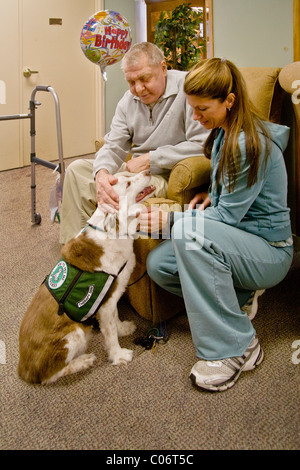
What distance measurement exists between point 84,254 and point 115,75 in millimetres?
4385

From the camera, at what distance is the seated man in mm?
1879

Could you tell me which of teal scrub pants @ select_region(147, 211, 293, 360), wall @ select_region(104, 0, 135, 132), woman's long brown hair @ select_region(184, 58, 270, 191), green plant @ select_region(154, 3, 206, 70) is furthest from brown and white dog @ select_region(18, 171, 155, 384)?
wall @ select_region(104, 0, 135, 132)

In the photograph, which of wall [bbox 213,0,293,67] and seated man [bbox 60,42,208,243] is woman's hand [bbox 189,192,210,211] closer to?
seated man [bbox 60,42,208,243]

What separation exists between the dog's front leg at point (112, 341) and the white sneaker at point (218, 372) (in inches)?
11.5

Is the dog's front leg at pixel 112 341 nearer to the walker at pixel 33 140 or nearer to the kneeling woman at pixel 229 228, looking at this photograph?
the kneeling woman at pixel 229 228

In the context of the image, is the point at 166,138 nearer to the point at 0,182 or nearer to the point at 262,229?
the point at 262,229

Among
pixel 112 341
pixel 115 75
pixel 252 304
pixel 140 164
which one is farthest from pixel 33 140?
pixel 115 75

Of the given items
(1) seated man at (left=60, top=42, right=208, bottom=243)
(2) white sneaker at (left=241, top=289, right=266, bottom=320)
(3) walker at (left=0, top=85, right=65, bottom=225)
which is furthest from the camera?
(3) walker at (left=0, top=85, right=65, bottom=225)

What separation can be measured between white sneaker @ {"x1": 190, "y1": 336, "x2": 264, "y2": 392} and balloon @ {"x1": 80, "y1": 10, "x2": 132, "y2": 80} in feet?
Result: 7.86

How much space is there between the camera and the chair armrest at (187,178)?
1746 millimetres

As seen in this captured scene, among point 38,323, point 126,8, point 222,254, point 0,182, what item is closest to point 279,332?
point 222,254

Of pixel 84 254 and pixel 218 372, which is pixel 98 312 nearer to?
pixel 84 254

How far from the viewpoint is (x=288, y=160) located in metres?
1.94
